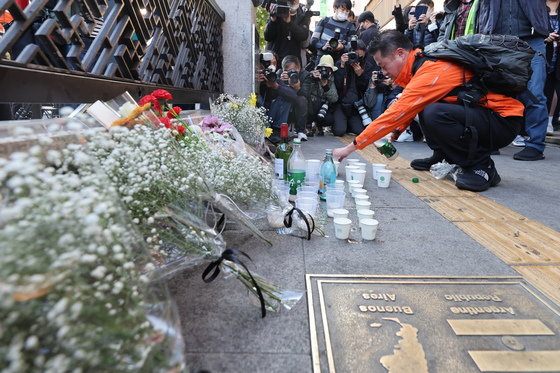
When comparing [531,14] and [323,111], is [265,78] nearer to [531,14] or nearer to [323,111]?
[323,111]

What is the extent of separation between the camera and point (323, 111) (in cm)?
750

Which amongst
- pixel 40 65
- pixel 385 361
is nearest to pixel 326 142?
pixel 40 65

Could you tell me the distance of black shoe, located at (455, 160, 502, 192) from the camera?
11.0ft

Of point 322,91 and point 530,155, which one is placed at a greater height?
point 322,91

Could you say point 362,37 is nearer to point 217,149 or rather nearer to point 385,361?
point 217,149

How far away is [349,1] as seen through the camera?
7.17 metres

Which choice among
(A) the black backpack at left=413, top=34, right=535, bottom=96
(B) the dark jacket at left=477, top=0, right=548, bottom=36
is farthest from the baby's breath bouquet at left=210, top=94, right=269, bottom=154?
(B) the dark jacket at left=477, top=0, right=548, bottom=36

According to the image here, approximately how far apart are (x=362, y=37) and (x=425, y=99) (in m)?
4.79

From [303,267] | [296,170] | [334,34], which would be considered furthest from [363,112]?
[303,267]

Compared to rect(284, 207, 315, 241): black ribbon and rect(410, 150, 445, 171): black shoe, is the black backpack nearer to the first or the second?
rect(410, 150, 445, 171): black shoe

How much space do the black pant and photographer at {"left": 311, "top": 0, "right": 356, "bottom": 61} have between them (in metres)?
4.46

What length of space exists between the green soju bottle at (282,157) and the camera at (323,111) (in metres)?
4.13

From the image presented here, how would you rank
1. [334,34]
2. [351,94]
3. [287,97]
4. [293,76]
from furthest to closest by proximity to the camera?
[351,94] → [334,34] → [287,97] → [293,76]

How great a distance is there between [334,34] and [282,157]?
16.4 ft
